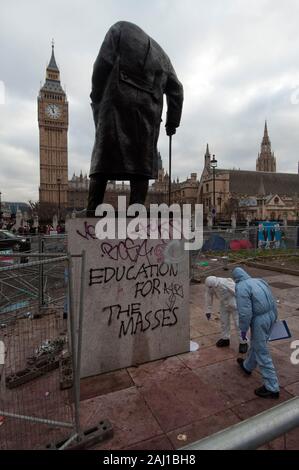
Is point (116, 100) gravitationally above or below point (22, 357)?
above

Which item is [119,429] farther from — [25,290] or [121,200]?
[25,290]

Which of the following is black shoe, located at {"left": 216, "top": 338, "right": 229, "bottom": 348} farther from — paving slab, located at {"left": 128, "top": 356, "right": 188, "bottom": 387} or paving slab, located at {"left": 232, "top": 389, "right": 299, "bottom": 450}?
paving slab, located at {"left": 232, "top": 389, "right": 299, "bottom": 450}

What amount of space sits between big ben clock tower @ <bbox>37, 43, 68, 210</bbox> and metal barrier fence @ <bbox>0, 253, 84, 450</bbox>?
91.5 m

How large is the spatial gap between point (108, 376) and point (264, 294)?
2190mm

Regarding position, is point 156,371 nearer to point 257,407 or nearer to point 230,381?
point 230,381

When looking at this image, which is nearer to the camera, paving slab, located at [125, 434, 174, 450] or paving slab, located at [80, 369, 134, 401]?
paving slab, located at [125, 434, 174, 450]

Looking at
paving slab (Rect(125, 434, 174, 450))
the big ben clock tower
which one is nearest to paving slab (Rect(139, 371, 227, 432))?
paving slab (Rect(125, 434, 174, 450))

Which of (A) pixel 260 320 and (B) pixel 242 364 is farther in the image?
(B) pixel 242 364

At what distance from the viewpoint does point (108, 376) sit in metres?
3.51

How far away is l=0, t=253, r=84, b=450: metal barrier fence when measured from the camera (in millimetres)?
2455

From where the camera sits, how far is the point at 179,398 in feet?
10.0

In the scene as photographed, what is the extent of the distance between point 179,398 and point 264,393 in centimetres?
95

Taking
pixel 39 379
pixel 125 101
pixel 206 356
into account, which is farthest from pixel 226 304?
pixel 125 101
